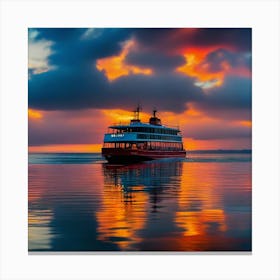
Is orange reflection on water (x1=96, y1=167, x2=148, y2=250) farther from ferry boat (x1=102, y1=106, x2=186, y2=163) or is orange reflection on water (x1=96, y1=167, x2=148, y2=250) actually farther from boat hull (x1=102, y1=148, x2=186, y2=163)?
boat hull (x1=102, y1=148, x2=186, y2=163)

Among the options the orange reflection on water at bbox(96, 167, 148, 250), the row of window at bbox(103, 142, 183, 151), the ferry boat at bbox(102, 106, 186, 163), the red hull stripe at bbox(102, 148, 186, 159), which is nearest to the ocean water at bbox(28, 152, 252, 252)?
the orange reflection on water at bbox(96, 167, 148, 250)

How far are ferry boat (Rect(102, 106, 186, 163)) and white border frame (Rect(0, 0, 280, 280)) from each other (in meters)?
15.3

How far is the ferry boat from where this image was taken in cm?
2858

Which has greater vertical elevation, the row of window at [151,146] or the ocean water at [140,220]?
the row of window at [151,146]

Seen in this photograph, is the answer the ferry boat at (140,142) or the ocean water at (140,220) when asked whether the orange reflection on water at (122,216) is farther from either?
the ferry boat at (140,142)
